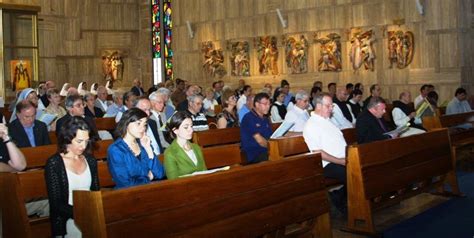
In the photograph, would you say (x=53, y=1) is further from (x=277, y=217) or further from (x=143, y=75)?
(x=277, y=217)

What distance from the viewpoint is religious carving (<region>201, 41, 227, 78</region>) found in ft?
67.8

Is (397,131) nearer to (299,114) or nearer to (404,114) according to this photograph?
(299,114)

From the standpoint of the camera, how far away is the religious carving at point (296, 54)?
18.2 metres

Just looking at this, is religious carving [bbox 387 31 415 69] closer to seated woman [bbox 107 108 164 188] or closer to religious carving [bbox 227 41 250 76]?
religious carving [bbox 227 41 250 76]

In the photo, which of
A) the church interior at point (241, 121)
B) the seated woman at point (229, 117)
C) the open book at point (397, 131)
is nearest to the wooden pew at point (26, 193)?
the church interior at point (241, 121)

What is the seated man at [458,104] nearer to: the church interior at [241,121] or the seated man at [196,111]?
the church interior at [241,121]

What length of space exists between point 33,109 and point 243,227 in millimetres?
3439

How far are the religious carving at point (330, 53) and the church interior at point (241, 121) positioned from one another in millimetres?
47

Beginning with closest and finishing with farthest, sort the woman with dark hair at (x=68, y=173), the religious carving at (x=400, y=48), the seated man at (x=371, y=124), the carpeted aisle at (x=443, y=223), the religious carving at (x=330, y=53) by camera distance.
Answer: the woman with dark hair at (x=68, y=173) < the carpeted aisle at (x=443, y=223) < the seated man at (x=371, y=124) < the religious carving at (x=400, y=48) < the religious carving at (x=330, y=53)

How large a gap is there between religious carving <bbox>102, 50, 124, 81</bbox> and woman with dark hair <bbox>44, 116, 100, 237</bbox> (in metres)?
18.2

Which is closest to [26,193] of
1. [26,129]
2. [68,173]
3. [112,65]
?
[68,173]

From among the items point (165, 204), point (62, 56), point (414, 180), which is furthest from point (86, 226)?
point (62, 56)

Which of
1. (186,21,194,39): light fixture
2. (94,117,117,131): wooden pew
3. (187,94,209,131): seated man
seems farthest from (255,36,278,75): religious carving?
(187,94,209,131): seated man

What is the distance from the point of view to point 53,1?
70.8 feet
